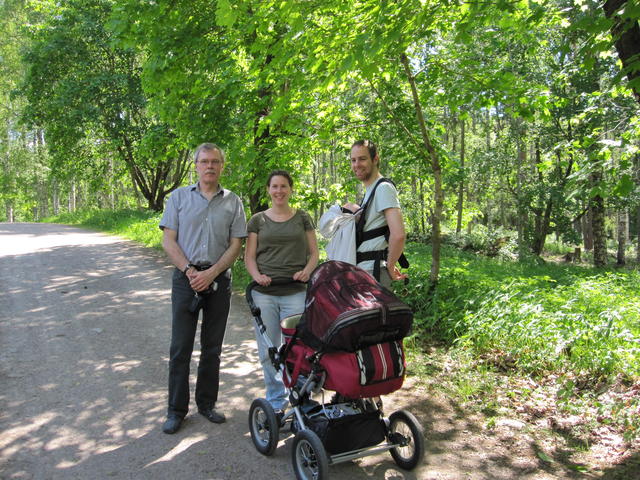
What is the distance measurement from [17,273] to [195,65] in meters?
5.63

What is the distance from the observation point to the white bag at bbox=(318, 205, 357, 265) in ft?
12.8

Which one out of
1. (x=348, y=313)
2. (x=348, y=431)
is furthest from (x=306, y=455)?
(x=348, y=313)

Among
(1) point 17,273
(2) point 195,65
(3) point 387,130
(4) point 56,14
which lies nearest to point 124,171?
(4) point 56,14

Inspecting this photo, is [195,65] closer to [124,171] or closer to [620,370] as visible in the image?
[620,370]

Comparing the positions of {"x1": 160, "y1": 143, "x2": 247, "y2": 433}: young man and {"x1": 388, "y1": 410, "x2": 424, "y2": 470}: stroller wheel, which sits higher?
{"x1": 160, "y1": 143, "x2": 247, "y2": 433}: young man

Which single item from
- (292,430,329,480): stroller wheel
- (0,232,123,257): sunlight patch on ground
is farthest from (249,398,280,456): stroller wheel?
(0,232,123,257): sunlight patch on ground

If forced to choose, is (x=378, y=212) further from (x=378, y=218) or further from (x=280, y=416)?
(x=280, y=416)

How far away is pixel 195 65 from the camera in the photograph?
8.38 metres

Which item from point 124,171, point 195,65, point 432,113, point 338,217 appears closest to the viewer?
point 338,217

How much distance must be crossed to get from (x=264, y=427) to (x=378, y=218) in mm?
1918

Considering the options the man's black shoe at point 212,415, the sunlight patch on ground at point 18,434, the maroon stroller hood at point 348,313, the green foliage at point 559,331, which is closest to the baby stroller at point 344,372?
the maroon stroller hood at point 348,313

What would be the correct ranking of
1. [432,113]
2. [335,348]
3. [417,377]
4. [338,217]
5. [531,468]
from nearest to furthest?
[335,348] → [531,468] → [338,217] → [417,377] → [432,113]

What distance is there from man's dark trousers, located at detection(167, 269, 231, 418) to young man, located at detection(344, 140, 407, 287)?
1.29m

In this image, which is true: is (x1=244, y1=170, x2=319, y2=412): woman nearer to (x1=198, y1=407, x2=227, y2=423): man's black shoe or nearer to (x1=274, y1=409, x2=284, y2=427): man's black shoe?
(x1=274, y1=409, x2=284, y2=427): man's black shoe
